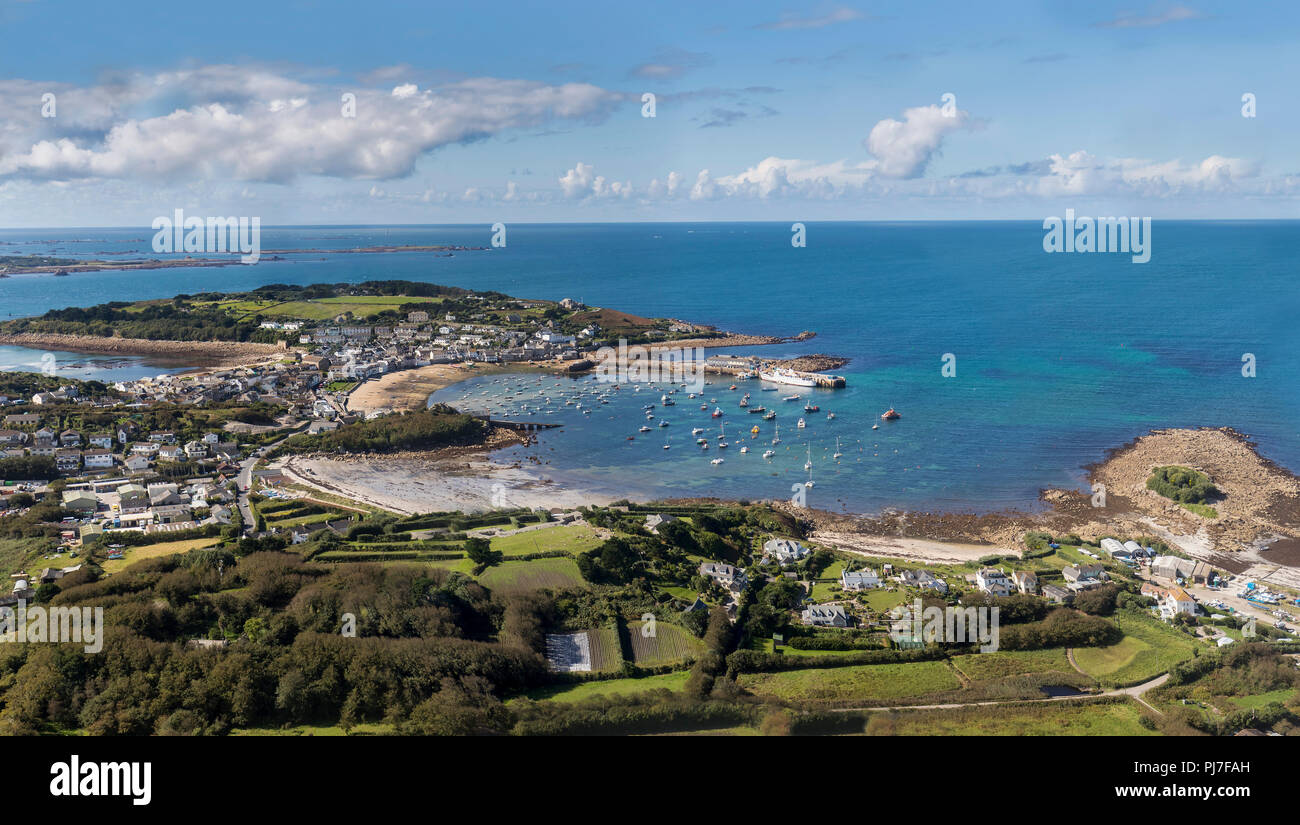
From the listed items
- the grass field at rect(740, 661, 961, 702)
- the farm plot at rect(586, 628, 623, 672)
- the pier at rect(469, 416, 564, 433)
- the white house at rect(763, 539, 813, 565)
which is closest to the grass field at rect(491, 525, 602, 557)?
the farm plot at rect(586, 628, 623, 672)

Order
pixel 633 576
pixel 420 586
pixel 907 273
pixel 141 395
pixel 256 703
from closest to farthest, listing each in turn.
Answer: pixel 256 703, pixel 420 586, pixel 633 576, pixel 141 395, pixel 907 273

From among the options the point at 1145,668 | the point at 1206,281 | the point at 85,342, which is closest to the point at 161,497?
the point at 1145,668

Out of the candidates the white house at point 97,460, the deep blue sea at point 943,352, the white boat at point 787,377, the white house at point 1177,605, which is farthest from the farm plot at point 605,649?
the white boat at point 787,377

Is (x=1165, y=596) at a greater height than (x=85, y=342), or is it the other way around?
(x=85, y=342)

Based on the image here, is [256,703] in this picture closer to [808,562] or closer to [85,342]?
[808,562]

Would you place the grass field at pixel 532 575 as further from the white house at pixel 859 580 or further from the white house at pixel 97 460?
the white house at pixel 97 460

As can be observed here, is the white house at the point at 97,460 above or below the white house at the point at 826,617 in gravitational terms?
above

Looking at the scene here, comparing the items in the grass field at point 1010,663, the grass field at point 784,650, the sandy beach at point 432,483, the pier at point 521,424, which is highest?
the pier at point 521,424
